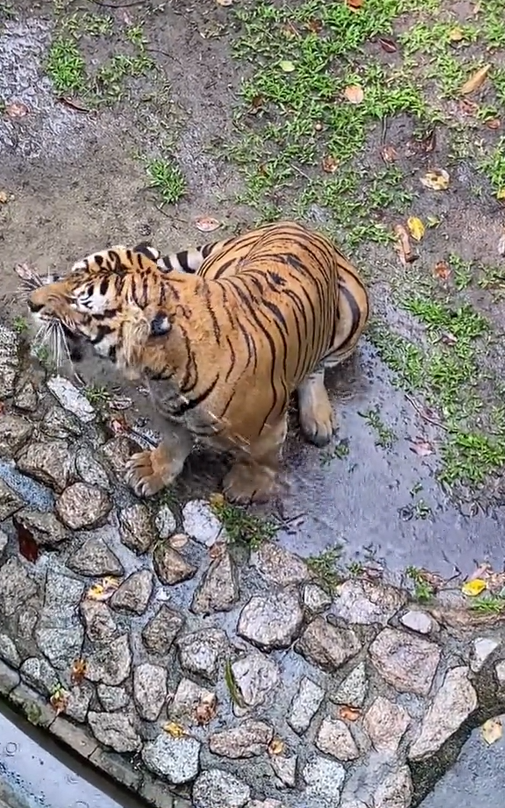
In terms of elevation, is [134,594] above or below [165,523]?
below

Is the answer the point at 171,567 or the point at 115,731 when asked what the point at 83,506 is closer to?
the point at 171,567

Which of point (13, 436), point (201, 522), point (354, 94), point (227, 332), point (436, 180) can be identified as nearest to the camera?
point (227, 332)

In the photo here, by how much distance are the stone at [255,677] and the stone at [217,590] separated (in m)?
0.22

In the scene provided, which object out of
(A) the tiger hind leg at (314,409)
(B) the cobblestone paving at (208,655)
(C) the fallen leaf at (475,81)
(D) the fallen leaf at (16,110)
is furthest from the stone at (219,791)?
(C) the fallen leaf at (475,81)

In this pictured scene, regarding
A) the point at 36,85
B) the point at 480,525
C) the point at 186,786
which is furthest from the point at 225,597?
the point at 36,85

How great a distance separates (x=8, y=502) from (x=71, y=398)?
1.65ft

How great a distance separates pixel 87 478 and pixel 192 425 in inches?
31.0

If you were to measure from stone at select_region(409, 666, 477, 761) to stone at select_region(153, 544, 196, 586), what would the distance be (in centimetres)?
102

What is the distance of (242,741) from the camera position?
4020 millimetres

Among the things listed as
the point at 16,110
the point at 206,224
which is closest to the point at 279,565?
the point at 206,224

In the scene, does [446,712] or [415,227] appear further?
[415,227]

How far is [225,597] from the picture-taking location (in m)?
4.25

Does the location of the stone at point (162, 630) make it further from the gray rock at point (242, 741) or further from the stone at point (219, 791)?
the stone at point (219, 791)

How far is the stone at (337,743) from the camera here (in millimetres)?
4020
